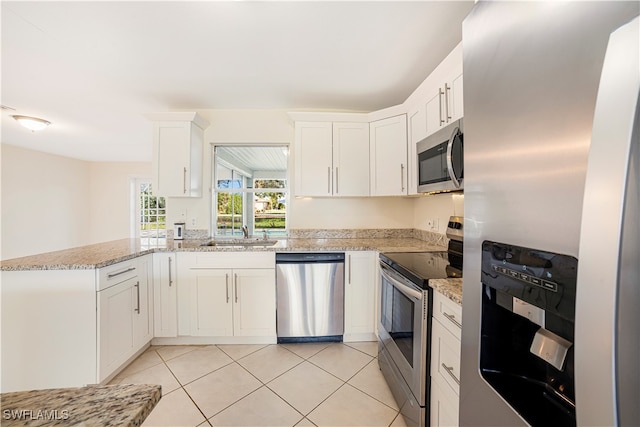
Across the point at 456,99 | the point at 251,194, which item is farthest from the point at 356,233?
the point at 456,99

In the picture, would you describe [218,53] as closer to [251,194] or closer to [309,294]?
[251,194]

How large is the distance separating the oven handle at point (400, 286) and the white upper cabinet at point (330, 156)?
1.12 m

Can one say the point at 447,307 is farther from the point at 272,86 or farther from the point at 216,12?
the point at 272,86

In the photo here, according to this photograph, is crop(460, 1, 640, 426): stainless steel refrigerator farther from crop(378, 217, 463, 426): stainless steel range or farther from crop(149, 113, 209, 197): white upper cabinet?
crop(149, 113, 209, 197): white upper cabinet

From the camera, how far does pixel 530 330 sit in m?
0.71

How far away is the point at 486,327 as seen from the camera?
73 cm

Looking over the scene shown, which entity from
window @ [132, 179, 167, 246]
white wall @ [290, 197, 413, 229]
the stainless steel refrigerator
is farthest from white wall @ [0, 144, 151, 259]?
the stainless steel refrigerator

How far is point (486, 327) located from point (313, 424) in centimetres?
132

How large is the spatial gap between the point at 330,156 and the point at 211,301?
1.93 m

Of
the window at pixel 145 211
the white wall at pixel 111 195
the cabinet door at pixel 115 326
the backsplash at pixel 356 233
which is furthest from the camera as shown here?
the window at pixel 145 211

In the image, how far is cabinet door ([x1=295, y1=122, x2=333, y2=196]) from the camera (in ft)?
8.84

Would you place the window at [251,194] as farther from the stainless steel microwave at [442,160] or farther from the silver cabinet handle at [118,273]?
the stainless steel microwave at [442,160]

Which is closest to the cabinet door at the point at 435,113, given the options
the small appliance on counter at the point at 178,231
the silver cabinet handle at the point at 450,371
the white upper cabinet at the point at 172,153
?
the silver cabinet handle at the point at 450,371

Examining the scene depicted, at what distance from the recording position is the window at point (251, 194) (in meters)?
3.11
